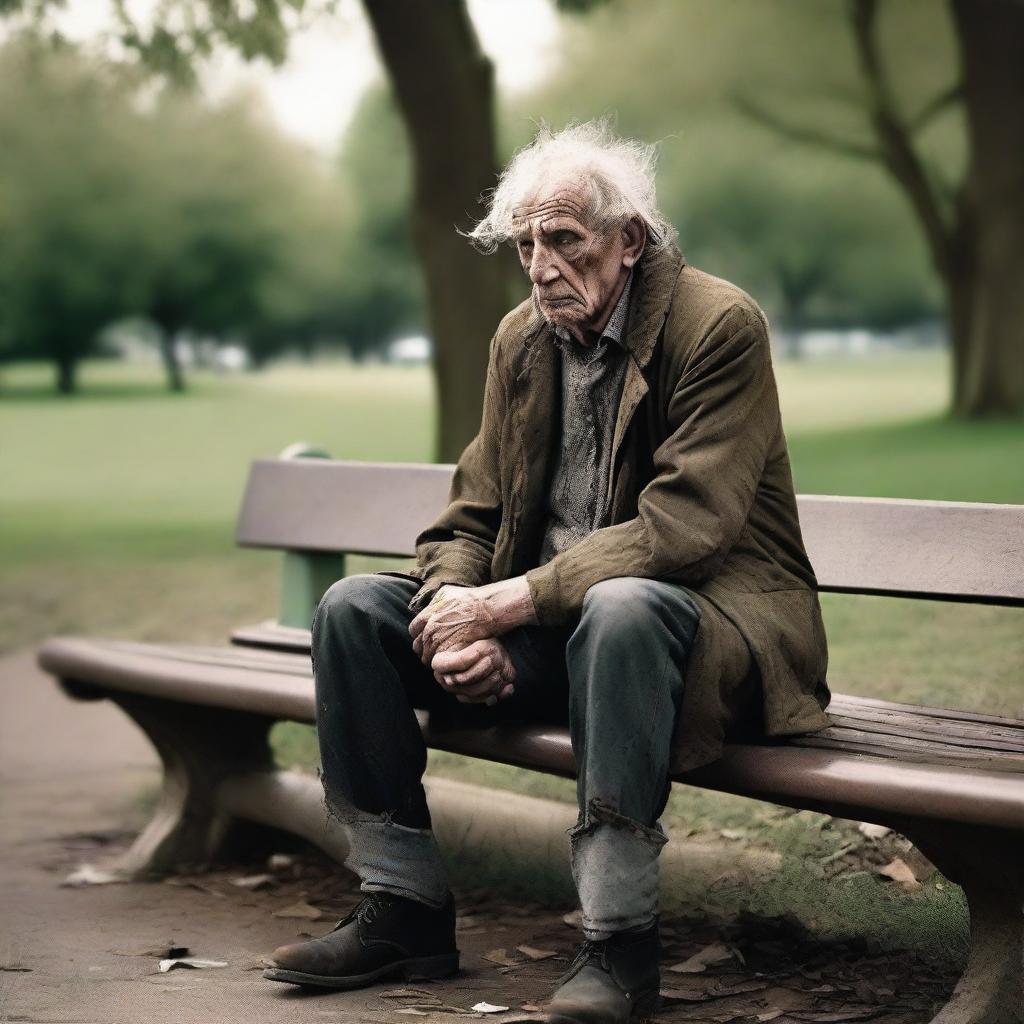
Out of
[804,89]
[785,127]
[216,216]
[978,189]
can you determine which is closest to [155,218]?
[216,216]

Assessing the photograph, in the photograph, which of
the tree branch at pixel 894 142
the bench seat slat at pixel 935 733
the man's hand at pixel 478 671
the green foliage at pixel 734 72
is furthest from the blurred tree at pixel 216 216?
the bench seat slat at pixel 935 733

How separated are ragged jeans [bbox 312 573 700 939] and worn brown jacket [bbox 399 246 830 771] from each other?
0.21ft

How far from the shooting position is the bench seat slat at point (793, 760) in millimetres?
3043

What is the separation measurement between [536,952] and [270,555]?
835cm

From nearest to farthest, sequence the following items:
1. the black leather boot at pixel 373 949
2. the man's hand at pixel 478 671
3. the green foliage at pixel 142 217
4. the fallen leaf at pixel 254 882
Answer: the man's hand at pixel 478 671 < the black leather boot at pixel 373 949 < the fallen leaf at pixel 254 882 < the green foliage at pixel 142 217

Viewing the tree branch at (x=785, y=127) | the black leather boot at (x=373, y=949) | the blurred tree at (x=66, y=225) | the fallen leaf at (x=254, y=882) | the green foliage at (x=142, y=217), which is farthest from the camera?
the green foliage at (x=142, y=217)

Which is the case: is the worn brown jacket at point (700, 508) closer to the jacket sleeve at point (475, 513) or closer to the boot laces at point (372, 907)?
the jacket sleeve at point (475, 513)

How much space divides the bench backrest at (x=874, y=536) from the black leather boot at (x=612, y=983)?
993mm

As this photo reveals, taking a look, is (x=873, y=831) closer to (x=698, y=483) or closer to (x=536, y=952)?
(x=536, y=952)

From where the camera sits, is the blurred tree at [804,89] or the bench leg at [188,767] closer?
the bench leg at [188,767]

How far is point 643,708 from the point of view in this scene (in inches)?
127

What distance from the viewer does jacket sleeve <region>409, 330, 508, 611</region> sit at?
3.87m

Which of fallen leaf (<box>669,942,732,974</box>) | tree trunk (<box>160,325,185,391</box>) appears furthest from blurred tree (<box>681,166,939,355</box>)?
fallen leaf (<box>669,942,732,974</box>)

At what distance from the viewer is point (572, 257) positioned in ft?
12.0
